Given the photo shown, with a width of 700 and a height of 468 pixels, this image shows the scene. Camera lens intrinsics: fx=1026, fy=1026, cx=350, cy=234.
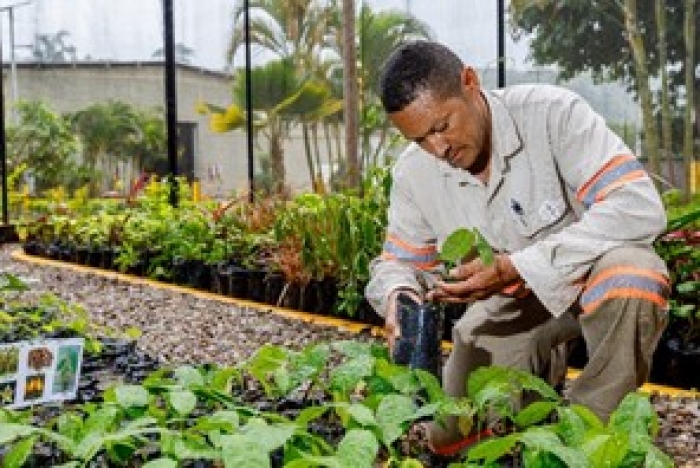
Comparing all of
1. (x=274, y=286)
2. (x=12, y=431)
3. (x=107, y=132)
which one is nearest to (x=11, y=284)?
(x=12, y=431)

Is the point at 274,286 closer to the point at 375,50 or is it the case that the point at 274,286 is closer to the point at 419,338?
the point at 375,50

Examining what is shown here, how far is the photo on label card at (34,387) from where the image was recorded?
6.75ft

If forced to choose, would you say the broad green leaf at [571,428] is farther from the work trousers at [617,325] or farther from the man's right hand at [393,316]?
the man's right hand at [393,316]

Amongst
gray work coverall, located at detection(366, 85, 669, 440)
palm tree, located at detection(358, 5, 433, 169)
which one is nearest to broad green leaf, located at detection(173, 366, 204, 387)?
gray work coverall, located at detection(366, 85, 669, 440)

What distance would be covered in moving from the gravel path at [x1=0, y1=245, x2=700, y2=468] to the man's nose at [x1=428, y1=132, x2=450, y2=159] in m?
0.97

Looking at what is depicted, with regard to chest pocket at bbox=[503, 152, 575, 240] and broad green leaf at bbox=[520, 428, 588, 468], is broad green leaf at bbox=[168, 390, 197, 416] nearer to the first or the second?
broad green leaf at bbox=[520, 428, 588, 468]

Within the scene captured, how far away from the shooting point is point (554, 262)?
203cm

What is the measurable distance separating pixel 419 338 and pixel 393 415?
0.55 meters

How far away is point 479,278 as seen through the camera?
6.68ft

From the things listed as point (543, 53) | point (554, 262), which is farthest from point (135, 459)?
point (543, 53)

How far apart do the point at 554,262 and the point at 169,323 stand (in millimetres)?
2879

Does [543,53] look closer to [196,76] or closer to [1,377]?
[1,377]

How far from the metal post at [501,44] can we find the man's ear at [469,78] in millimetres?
3017

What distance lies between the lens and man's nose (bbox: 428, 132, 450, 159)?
2.01 meters
